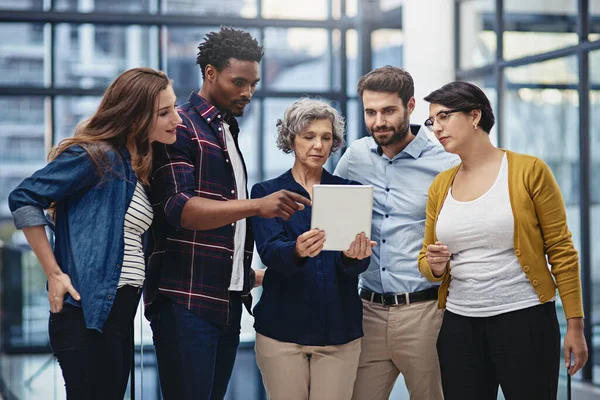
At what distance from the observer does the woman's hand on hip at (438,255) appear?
2.65 metres

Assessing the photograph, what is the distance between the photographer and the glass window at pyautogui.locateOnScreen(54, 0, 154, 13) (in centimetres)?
841

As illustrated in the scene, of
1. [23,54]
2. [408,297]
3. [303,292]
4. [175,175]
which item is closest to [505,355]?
[408,297]

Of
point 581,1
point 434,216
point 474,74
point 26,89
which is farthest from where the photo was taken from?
point 26,89

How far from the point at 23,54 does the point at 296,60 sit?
2.85 meters

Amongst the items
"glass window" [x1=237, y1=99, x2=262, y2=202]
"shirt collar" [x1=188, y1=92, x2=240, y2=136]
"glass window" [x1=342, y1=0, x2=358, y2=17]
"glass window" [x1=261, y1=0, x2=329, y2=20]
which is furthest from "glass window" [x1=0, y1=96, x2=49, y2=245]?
"shirt collar" [x1=188, y1=92, x2=240, y2=136]

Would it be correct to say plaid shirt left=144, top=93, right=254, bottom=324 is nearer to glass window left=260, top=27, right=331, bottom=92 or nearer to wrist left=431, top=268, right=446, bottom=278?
wrist left=431, top=268, right=446, bottom=278

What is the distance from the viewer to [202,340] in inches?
103

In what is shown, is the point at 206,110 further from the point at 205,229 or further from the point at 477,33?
the point at 477,33

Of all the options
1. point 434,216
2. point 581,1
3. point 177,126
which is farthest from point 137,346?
point 581,1

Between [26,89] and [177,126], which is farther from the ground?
[26,89]

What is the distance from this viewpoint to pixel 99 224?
243 centimetres

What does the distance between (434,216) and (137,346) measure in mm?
1132

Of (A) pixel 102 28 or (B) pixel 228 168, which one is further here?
(A) pixel 102 28

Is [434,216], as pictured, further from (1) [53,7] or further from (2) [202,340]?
(1) [53,7]
